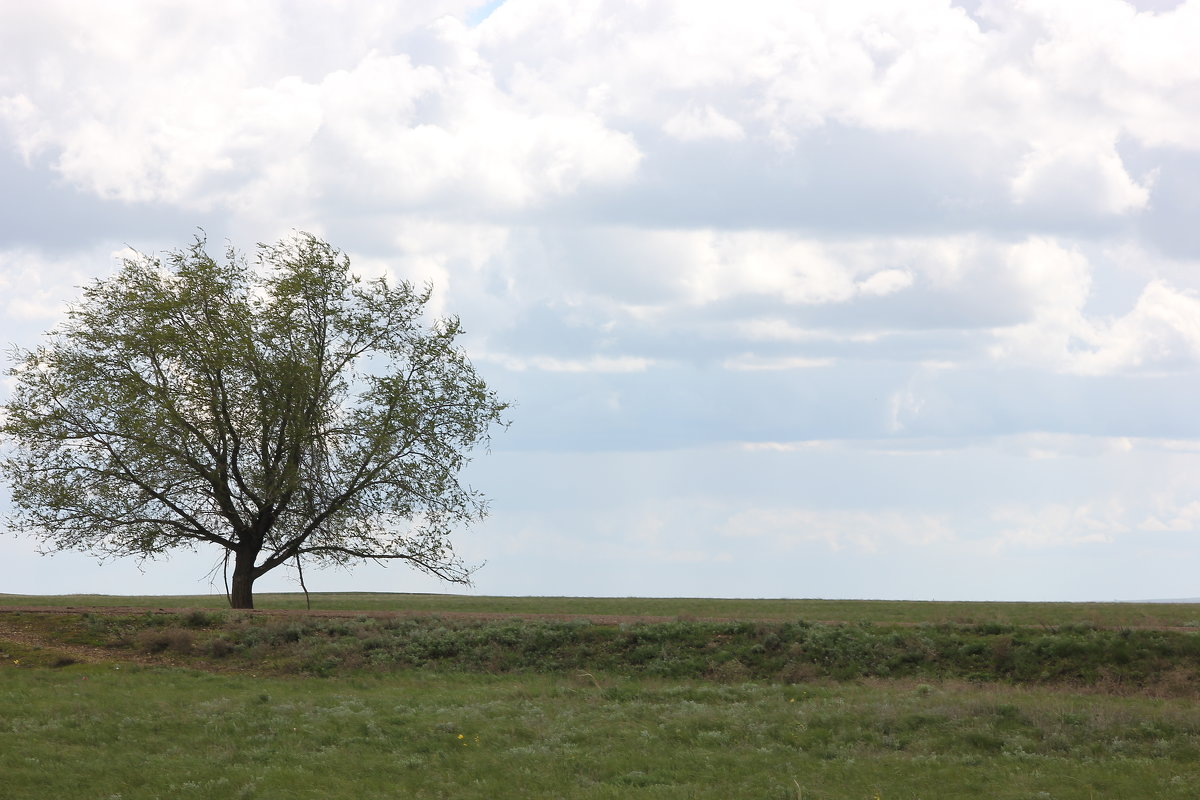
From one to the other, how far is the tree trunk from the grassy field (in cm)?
569

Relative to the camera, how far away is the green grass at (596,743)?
1858 centimetres

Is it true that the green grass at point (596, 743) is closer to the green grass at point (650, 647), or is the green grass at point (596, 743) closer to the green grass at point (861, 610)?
the green grass at point (650, 647)

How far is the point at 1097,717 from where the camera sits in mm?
21562

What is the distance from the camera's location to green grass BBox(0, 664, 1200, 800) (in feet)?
61.0

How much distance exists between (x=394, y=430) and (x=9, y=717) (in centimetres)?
1823

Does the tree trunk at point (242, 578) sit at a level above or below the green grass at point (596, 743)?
above

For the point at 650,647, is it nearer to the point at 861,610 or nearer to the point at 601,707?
the point at 601,707

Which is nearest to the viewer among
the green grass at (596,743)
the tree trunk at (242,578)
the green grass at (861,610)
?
the green grass at (596,743)

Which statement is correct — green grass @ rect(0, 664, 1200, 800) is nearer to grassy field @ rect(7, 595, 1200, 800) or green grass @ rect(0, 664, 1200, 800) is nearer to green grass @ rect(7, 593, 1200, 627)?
grassy field @ rect(7, 595, 1200, 800)

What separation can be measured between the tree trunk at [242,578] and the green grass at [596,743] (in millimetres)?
13770

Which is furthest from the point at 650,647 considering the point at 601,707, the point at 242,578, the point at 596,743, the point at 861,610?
Answer: the point at 242,578

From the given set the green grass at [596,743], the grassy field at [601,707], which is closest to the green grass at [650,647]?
the grassy field at [601,707]

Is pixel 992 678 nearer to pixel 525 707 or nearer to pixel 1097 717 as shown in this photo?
pixel 1097 717

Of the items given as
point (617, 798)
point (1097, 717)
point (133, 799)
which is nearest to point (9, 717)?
point (133, 799)
